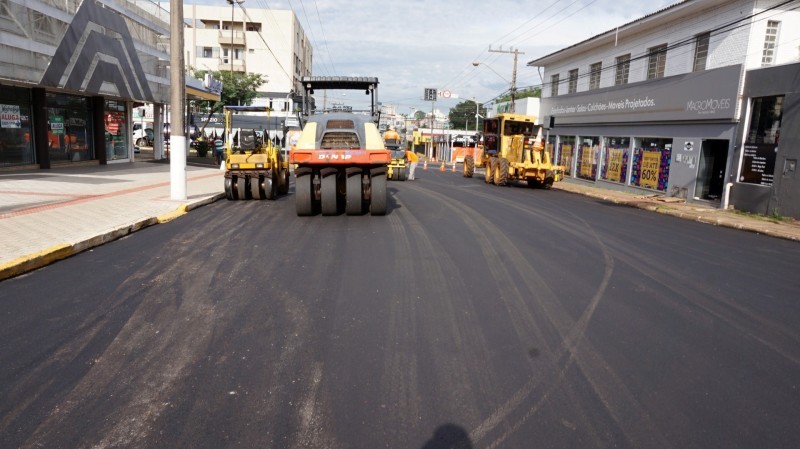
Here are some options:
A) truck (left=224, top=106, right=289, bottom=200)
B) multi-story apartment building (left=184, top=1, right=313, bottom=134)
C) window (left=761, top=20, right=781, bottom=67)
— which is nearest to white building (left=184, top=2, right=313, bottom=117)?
multi-story apartment building (left=184, top=1, right=313, bottom=134)

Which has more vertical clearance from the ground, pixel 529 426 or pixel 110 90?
pixel 110 90

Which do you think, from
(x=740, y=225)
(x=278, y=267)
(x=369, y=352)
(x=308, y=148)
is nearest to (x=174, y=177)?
(x=308, y=148)

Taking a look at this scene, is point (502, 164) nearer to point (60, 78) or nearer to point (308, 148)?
point (308, 148)

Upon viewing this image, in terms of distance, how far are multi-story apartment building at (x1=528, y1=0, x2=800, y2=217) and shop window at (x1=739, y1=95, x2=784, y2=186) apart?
33 millimetres

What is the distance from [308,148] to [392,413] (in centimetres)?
866

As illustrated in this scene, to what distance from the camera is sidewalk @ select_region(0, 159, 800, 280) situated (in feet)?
24.8

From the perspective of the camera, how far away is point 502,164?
2341 centimetres

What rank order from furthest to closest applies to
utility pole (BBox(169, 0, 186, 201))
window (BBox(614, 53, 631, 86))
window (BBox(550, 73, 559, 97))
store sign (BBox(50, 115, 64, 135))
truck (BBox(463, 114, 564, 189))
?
window (BBox(550, 73, 559, 97))
window (BBox(614, 53, 631, 86))
truck (BBox(463, 114, 564, 189))
store sign (BBox(50, 115, 64, 135))
utility pole (BBox(169, 0, 186, 201))

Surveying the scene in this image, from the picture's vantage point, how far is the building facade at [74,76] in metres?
15.9

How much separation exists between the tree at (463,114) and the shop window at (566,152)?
3538 inches

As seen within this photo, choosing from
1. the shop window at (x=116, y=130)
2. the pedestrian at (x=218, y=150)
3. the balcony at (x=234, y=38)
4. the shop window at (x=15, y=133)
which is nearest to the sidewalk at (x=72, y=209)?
the shop window at (x=15, y=133)

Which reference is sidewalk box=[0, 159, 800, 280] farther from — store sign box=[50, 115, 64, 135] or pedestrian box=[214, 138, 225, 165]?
pedestrian box=[214, 138, 225, 165]

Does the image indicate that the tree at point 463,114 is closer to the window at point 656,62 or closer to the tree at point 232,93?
the tree at point 232,93

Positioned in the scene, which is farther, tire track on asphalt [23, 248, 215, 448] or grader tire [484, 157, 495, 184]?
grader tire [484, 157, 495, 184]
